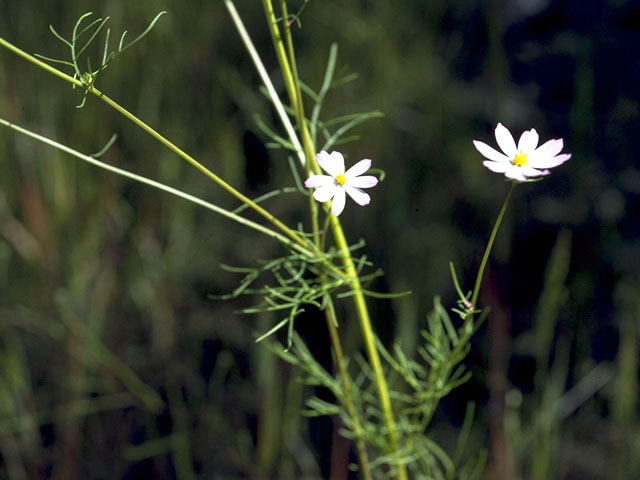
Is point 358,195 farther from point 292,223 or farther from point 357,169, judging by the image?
point 292,223

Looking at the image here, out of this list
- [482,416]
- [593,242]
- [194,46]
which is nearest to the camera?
[482,416]

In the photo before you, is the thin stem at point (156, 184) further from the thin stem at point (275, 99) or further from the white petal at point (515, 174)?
the white petal at point (515, 174)

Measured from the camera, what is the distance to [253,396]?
4.47 feet

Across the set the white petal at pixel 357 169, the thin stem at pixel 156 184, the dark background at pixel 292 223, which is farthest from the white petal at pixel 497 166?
the dark background at pixel 292 223

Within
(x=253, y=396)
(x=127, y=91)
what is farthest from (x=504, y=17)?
(x=253, y=396)

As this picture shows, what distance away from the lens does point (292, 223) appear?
146 cm

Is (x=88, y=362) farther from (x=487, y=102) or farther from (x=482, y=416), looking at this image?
(x=487, y=102)

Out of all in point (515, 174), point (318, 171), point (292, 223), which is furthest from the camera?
point (292, 223)

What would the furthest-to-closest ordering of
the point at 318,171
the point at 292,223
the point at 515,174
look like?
the point at 292,223 < the point at 318,171 < the point at 515,174

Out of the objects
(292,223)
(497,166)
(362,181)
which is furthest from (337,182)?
(292,223)

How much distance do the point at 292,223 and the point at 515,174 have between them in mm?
986

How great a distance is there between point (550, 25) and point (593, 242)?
47cm

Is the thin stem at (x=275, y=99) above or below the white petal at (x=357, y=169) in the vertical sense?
above

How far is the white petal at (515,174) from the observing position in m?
0.48
